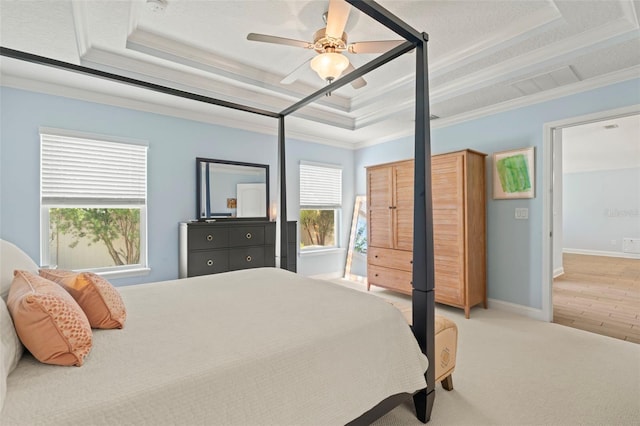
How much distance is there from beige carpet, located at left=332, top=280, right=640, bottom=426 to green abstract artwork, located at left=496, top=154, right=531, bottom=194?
1.51 metres

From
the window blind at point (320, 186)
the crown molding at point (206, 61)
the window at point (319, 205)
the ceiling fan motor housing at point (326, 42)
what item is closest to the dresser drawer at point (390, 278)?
the window at point (319, 205)

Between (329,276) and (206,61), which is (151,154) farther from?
(329,276)

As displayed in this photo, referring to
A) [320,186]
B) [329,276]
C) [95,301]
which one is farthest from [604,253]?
→ [95,301]

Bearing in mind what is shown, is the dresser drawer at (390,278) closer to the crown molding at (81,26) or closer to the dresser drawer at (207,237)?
the dresser drawer at (207,237)

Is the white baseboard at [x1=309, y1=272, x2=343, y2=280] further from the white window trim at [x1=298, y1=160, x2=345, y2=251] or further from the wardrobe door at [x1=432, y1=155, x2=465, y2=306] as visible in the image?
the wardrobe door at [x1=432, y1=155, x2=465, y2=306]

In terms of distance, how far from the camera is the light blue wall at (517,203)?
10.4 ft

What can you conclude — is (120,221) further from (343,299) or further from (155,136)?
(343,299)

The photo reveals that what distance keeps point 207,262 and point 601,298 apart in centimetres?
513

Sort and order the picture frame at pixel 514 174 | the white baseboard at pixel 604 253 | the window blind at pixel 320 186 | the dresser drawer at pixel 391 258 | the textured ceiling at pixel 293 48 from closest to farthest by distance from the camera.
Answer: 1. the textured ceiling at pixel 293 48
2. the picture frame at pixel 514 174
3. the dresser drawer at pixel 391 258
4. the window blind at pixel 320 186
5. the white baseboard at pixel 604 253

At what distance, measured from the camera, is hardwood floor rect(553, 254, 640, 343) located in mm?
3188

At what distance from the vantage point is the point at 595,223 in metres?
7.82

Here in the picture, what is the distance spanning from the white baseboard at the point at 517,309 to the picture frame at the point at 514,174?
1252 millimetres

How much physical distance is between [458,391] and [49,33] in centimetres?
383

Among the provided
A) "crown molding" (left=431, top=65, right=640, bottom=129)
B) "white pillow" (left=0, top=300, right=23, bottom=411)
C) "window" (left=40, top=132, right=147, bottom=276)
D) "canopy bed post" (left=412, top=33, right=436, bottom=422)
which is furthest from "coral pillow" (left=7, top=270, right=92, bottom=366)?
"crown molding" (left=431, top=65, right=640, bottom=129)
